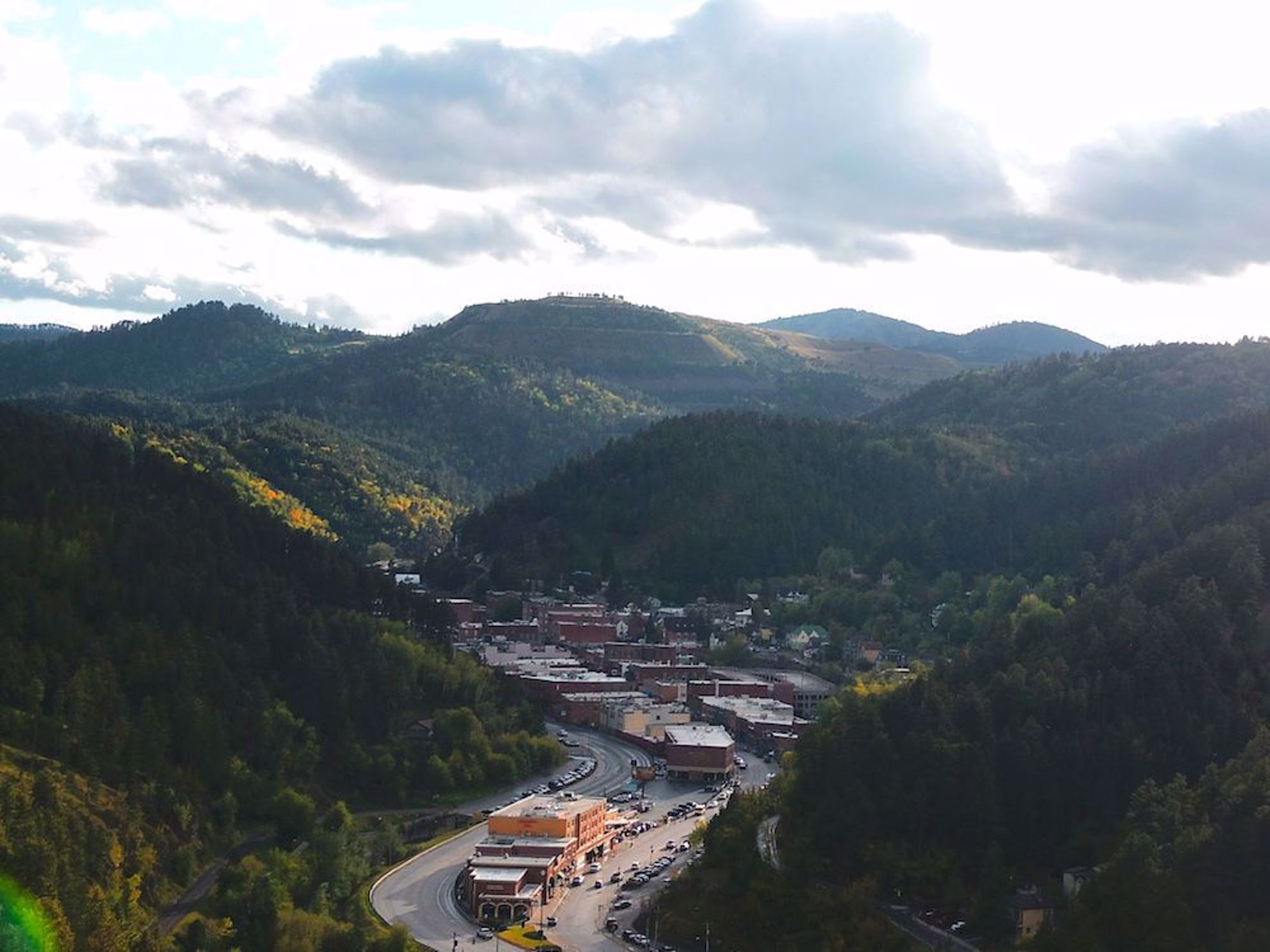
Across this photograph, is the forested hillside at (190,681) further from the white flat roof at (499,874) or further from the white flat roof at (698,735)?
the white flat roof at (698,735)

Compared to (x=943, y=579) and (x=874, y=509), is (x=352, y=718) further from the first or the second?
(x=874, y=509)

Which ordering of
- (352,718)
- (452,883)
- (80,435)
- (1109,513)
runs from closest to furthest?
(452,883) → (352,718) → (80,435) → (1109,513)

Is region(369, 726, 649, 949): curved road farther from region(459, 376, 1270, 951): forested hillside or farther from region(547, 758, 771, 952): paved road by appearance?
region(459, 376, 1270, 951): forested hillside

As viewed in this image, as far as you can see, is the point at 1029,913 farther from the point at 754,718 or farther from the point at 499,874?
the point at 754,718

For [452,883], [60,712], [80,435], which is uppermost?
[80,435]

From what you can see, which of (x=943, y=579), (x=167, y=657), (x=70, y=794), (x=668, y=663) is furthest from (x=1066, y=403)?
(x=70, y=794)

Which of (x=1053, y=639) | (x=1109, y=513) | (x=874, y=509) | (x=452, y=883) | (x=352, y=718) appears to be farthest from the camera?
(x=874, y=509)

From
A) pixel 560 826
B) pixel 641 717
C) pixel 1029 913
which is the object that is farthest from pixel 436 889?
pixel 641 717
